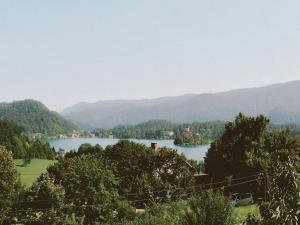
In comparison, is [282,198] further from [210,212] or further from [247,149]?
[247,149]

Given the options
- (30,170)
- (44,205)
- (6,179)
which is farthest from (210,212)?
(30,170)

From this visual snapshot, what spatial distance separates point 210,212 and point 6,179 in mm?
42901

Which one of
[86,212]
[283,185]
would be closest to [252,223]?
[283,185]

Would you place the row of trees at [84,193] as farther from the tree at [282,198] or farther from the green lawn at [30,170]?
the green lawn at [30,170]

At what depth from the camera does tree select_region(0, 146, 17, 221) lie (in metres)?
50.9

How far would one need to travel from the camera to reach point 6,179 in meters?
53.2

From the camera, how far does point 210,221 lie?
15.0 metres

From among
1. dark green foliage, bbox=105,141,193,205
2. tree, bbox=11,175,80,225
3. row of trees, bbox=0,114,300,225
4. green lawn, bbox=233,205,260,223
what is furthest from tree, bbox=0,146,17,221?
green lawn, bbox=233,205,260,223

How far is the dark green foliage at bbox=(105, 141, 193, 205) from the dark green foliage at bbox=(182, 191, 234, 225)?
4041 cm

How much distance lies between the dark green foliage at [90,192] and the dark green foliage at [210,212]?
1067 inches

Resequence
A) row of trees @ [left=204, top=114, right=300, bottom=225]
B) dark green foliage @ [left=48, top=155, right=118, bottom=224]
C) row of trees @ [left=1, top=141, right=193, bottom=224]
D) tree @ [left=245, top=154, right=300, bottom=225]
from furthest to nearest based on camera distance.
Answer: row of trees @ [left=204, top=114, right=300, bottom=225] → dark green foliage @ [left=48, top=155, right=118, bottom=224] → row of trees @ [left=1, top=141, right=193, bottom=224] → tree @ [left=245, top=154, right=300, bottom=225]

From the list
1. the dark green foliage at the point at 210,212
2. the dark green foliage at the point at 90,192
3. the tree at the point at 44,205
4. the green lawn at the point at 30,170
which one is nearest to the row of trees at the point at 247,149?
the dark green foliage at the point at 90,192

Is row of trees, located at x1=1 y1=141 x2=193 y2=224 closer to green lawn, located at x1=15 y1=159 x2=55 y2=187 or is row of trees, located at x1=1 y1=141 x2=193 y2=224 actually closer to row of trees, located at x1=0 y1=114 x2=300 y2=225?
row of trees, located at x1=0 y1=114 x2=300 y2=225

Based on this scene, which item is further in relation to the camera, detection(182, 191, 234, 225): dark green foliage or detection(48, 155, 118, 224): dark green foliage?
detection(48, 155, 118, 224): dark green foliage
